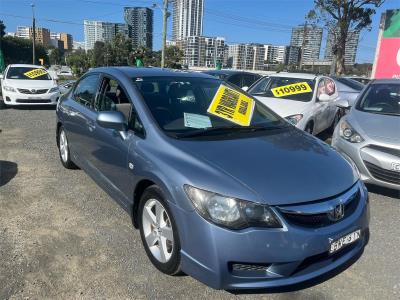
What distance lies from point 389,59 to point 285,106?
858 centimetres

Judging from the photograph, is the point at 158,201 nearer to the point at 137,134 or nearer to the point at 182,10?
the point at 137,134

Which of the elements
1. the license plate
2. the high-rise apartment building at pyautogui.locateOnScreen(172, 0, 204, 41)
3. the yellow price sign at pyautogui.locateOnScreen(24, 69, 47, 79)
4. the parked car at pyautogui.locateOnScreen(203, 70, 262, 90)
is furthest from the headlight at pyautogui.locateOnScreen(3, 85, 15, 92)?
the high-rise apartment building at pyautogui.locateOnScreen(172, 0, 204, 41)

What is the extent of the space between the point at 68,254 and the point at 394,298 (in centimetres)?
261

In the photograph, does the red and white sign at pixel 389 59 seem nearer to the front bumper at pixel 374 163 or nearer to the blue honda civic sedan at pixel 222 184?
the front bumper at pixel 374 163

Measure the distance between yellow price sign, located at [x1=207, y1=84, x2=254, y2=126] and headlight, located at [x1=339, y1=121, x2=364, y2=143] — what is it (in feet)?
5.21

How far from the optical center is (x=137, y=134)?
3.13 m

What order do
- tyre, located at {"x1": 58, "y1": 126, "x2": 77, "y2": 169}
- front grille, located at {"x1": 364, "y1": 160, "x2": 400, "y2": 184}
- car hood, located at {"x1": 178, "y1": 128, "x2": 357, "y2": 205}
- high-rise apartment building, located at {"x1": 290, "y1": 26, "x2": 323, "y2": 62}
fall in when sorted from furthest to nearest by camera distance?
high-rise apartment building, located at {"x1": 290, "y1": 26, "x2": 323, "y2": 62} → tyre, located at {"x1": 58, "y1": 126, "x2": 77, "y2": 169} → front grille, located at {"x1": 364, "y1": 160, "x2": 400, "y2": 184} → car hood, located at {"x1": 178, "y1": 128, "x2": 357, "y2": 205}

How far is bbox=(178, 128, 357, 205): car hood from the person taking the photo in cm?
238

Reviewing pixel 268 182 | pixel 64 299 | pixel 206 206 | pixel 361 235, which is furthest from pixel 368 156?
pixel 64 299

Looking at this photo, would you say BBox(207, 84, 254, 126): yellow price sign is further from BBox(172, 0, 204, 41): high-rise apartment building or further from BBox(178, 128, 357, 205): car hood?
BBox(172, 0, 204, 41): high-rise apartment building

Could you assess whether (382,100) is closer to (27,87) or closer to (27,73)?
(27,87)

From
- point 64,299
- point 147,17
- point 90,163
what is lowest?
point 64,299

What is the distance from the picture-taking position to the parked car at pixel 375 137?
4164 mm

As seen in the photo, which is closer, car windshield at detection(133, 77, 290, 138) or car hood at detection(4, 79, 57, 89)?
car windshield at detection(133, 77, 290, 138)
